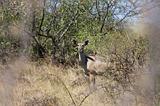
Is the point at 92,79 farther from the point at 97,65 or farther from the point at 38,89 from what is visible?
the point at 38,89

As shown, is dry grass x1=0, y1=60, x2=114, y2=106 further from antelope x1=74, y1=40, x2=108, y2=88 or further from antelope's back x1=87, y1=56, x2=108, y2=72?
antelope's back x1=87, y1=56, x2=108, y2=72

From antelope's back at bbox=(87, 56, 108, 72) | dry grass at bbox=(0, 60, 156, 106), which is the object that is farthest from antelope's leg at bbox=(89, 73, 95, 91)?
antelope's back at bbox=(87, 56, 108, 72)

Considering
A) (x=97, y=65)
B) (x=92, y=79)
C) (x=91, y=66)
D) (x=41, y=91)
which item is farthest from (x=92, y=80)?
(x=41, y=91)

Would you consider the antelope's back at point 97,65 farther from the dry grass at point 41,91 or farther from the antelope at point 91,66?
the dry grass at point 41,91

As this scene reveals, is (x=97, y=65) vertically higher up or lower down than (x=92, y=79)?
higher up

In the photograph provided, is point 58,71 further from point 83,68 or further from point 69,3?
point 69,3

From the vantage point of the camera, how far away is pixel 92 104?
5.65m

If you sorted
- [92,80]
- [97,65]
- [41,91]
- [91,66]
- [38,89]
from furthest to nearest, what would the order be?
1. [91,66]
2. [97,65]
3. [92,80]
4. [38,89]
5. [41,91]

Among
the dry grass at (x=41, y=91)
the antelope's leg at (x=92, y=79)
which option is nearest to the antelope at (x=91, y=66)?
the antelope's leg at (x=92, y=79)

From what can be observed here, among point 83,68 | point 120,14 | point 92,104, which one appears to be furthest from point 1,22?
point 92,104

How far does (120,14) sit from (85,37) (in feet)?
5.31

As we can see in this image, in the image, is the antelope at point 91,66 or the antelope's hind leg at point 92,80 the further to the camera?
the antelope at point 91,66

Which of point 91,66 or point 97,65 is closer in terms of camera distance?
point 97,65

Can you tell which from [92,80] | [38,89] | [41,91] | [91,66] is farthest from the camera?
[91,66]
